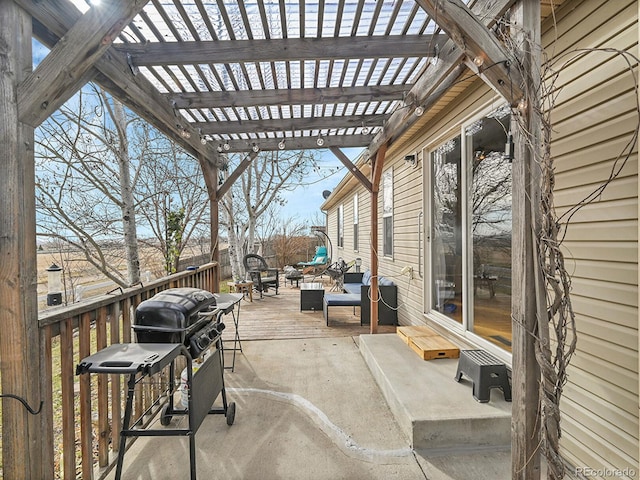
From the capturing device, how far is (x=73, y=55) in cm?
164

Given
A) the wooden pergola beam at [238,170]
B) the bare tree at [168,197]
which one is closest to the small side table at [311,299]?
the wooden pergola beam at [238,170]

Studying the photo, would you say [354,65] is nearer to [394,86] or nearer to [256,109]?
[394,86]

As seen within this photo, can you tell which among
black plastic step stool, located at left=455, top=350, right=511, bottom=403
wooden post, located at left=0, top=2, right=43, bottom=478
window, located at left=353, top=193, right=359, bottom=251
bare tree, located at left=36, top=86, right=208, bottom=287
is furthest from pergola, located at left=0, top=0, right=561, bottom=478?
window, located at left=353, top=193, right=359, bottom=251

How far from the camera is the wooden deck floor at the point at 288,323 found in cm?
479

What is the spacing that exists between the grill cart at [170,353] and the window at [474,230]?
8.28 feet

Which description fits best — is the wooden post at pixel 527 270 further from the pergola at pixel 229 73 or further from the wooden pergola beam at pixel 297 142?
the wooden pergola beam at pixel 297 142

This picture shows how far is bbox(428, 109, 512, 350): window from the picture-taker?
283cm

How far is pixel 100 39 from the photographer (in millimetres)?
1693

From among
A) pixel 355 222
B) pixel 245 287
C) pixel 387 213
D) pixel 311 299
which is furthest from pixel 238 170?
pixel 355 222

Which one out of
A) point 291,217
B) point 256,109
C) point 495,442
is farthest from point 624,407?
point 291,217

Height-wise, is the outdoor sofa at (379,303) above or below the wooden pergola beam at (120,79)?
below

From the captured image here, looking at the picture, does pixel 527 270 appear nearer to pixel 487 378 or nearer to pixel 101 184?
pixel 487 378

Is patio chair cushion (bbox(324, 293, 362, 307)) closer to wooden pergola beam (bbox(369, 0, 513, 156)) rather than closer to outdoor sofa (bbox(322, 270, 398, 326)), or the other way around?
outdoor sofa (bbox(322, 270, 398, 326))

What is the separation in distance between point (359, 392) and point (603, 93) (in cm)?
290
